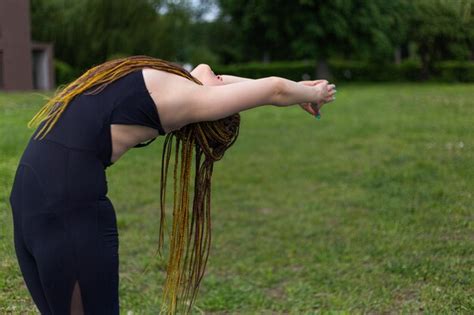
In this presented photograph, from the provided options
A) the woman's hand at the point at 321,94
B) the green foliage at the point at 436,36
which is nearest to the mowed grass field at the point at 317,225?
the woman's hand at the point at 321,94

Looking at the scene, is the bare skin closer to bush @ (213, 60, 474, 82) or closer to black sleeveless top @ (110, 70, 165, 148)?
black sleeveless top @ (110, 70, 165, 148)

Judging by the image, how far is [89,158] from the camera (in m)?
2.15

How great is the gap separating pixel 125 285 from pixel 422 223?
2944mm

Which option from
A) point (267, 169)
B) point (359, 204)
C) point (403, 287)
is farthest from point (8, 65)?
point (403, 287)

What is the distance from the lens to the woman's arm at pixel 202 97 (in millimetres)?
2217

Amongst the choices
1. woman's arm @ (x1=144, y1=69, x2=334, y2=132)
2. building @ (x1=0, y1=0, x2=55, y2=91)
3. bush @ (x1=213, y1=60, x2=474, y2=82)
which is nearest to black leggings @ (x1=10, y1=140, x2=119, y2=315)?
woman's arm @ (x1=144, y1=69, x2=334, y2=132)

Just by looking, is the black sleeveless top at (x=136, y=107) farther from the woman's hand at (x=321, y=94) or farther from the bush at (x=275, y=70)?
the bush at (x=275, y=70)

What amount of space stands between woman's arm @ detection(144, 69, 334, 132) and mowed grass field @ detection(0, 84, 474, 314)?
2.19m

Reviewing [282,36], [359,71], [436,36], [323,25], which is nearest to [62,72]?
[282,36]

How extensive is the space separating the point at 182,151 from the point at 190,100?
0.40 metres

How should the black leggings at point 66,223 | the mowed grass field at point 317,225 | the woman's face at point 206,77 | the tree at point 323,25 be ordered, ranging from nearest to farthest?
the black leggings at point 66,223 < the woman's face at point 206,77 < the mowed grass field at point 317,225 < the tree at point 323,25

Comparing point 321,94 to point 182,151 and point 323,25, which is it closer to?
point 182,151

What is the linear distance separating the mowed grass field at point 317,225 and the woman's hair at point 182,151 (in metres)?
1.48

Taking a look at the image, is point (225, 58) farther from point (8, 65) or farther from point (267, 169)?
point (267, 169)
